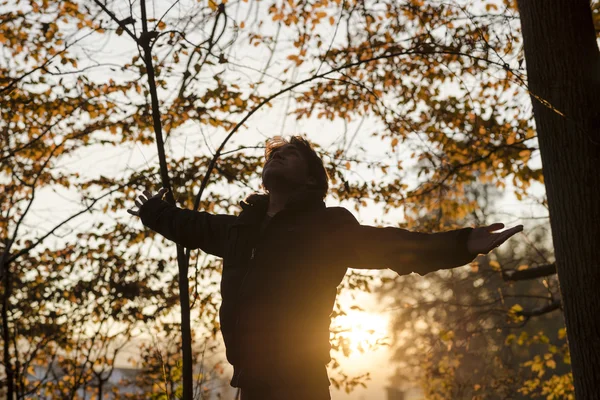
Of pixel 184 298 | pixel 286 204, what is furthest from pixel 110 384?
pixel 286 204

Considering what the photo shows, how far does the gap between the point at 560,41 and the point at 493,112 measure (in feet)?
11.6

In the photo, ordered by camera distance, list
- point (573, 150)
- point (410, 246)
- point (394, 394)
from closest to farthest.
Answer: point (410, 246) → point (573, 150) → point (394, 394)

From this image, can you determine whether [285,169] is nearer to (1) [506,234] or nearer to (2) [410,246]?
(2) [410,246]

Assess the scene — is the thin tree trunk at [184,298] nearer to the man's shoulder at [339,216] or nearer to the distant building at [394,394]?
the man's shoulder at [339,216]

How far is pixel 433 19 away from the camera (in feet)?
22.4

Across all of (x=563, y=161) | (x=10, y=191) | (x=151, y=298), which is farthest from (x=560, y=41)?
(x=10, y=191)

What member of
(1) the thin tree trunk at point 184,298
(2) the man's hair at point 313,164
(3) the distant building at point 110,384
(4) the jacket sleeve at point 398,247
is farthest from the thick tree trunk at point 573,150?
(3) the distant building at point 110,384

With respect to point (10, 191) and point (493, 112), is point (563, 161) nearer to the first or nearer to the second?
point (493, 112)

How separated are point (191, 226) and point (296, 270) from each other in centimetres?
66

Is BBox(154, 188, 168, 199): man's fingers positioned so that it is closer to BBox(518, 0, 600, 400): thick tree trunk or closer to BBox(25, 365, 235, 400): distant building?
BBox(25, 365, 235, 400): distant building

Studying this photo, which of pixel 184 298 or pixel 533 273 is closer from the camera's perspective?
pixel 184 298

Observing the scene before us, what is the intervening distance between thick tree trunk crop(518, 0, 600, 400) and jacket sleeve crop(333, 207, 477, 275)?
1842 millimetres

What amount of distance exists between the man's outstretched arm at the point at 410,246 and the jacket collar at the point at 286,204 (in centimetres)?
15

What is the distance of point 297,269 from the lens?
236 centimetres
